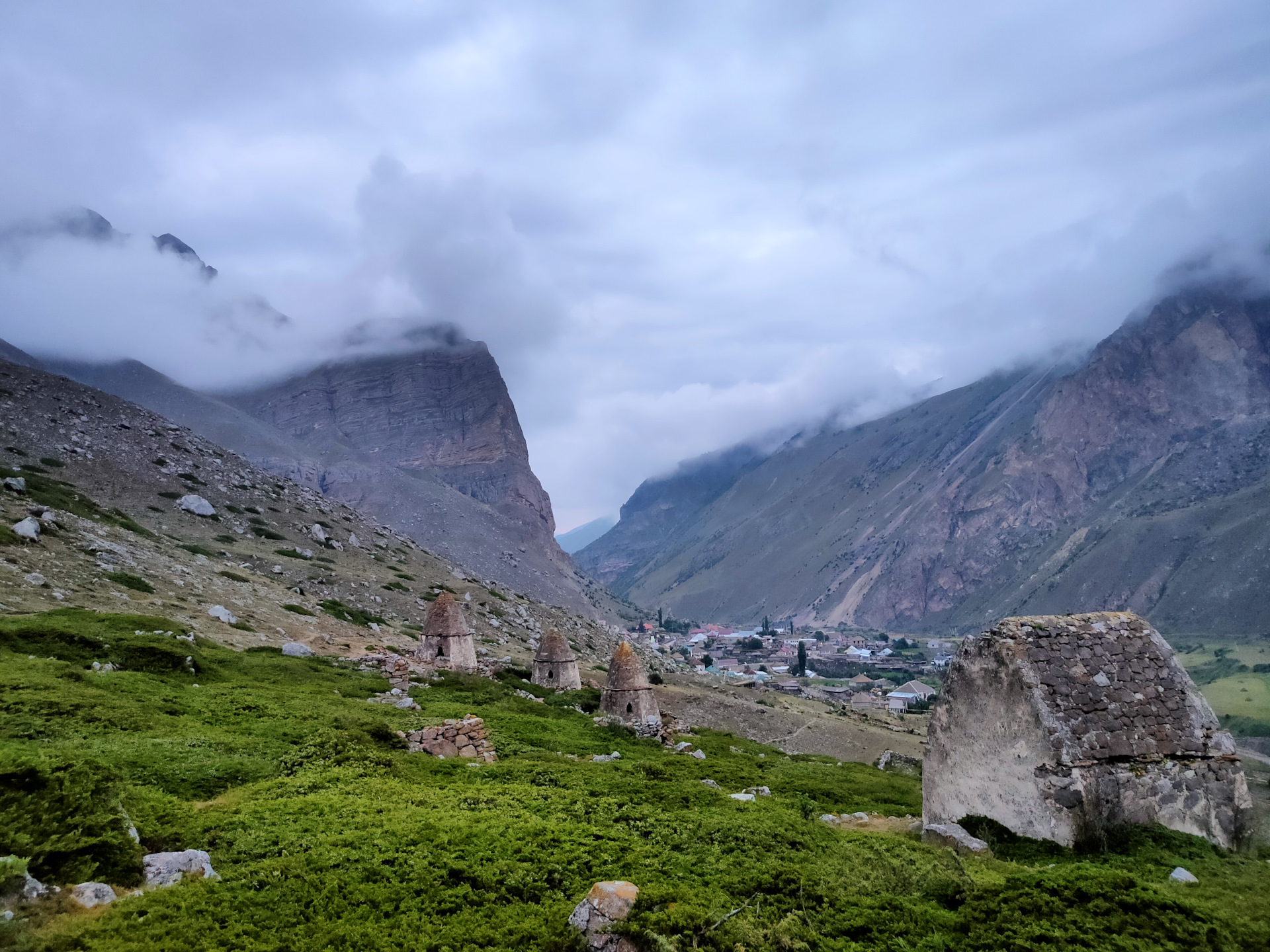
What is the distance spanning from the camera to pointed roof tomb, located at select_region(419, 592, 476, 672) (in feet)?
102

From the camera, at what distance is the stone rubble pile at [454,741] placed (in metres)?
16.8

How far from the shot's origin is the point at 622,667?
2781 cm

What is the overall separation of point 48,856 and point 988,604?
175270mm

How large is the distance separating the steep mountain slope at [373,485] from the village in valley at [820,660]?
23.4m

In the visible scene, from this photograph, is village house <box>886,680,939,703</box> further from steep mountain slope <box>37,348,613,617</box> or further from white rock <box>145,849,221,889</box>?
white rock <box>145,849,221,889</box>

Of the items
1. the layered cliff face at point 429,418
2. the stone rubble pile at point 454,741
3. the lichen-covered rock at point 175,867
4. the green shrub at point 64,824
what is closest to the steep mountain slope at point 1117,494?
the layered cliff face at point 429,418

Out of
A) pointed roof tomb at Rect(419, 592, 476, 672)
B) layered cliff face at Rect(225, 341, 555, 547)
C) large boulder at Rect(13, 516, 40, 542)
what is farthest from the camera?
layered cliff face at Rect(225, 341, 555, 547)

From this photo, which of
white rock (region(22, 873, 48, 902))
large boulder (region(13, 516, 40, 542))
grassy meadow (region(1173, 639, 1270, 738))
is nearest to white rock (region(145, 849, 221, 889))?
white rock (region(22, 873, 48, 902))

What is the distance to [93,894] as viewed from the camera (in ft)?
22.6

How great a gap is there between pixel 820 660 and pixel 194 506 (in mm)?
107780

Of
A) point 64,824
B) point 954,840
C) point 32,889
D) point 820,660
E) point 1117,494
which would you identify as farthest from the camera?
point 1117,494

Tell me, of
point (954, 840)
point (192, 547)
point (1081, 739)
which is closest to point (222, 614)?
point (192, 547)

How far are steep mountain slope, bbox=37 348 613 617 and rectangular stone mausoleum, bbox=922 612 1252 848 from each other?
92483mm

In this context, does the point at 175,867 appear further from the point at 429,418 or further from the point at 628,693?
the point at 429,418
